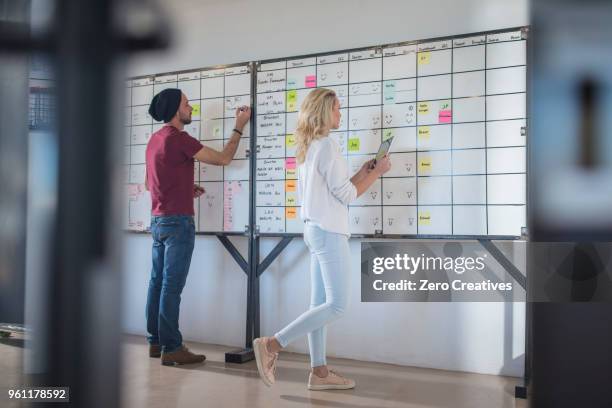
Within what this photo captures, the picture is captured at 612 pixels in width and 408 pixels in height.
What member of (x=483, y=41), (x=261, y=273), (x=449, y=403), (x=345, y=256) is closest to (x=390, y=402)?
(x=449, y=403)

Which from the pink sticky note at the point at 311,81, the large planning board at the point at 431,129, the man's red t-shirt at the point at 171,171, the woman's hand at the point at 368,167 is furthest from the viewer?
the pink sticky note at the point at 311,81

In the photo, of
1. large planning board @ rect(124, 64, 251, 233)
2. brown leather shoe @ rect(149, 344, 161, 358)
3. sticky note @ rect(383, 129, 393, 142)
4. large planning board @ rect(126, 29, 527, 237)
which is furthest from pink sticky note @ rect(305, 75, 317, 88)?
brown leather shoe @ rect(149, 344, 161, 358)

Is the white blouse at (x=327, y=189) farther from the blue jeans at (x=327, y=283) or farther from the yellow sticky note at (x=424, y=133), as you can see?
the yellow sticky note at (x=424, y=133)

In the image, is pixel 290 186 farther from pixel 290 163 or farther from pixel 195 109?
pixel 195 109

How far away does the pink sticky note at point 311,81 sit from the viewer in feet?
10.5

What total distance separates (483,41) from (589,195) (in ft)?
8.17

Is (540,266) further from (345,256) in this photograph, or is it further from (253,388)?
(253,388)

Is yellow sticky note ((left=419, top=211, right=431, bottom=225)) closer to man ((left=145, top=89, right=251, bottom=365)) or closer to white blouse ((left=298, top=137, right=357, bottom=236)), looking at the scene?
white blouse ((left=298, top=137, right=357, bottom=236))

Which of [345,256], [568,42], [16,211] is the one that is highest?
[568,42]

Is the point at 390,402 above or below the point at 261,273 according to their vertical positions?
below

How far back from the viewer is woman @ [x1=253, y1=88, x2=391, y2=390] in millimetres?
2455

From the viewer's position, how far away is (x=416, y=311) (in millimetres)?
3016

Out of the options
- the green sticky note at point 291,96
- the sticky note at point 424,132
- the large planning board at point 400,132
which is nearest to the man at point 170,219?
the large planning board at point 400,132

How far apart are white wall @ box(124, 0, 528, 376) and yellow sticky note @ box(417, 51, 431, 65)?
0.16 meters
